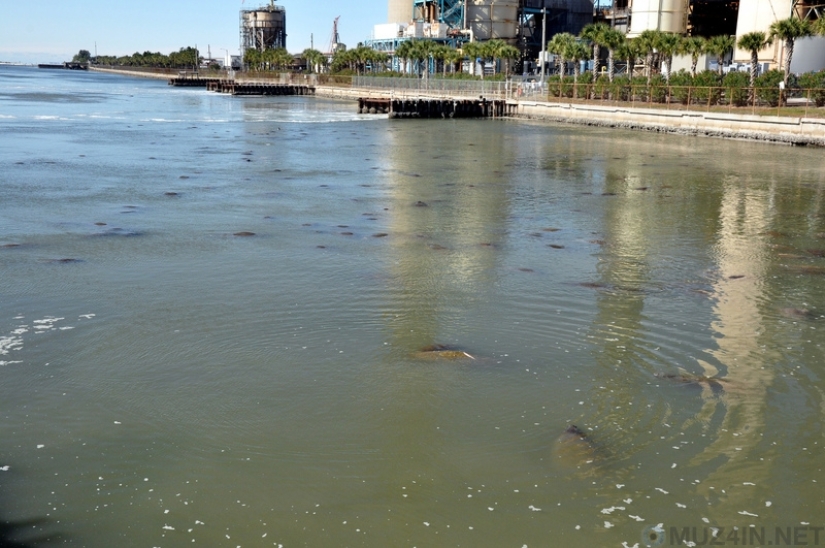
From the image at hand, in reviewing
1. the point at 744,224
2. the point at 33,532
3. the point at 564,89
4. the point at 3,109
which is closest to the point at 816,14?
the point at 564,89

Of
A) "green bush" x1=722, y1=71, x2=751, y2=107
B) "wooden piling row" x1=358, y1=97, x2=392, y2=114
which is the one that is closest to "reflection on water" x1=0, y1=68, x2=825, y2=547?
"green bush" x1=722, y1=71, x2=751, y2=107

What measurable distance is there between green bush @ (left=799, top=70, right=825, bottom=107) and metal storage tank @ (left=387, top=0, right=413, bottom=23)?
3066 inches

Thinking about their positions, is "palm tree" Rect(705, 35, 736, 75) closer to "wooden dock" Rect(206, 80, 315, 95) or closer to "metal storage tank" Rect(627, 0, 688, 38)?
"metal storage tank" Rect(627, 0, 688, 38)

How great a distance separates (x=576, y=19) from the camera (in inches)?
3937

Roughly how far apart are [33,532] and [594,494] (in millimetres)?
4239

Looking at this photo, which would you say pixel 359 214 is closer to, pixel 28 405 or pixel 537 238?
pixel 537 238

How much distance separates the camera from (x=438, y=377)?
9.43m

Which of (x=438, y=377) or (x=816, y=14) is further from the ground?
(x=816, y=14)

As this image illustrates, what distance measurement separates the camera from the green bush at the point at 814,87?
39.9 metres

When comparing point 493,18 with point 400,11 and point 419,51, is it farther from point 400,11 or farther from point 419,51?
point 400,11

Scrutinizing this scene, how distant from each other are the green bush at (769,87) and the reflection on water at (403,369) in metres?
23.1

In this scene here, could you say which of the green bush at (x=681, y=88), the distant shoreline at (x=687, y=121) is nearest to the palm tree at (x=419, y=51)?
the distant shoreline at (x=687, y=121)

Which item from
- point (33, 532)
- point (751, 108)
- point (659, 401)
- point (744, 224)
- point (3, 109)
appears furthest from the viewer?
point (3, 109)

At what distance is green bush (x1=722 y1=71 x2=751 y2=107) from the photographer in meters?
42.9
